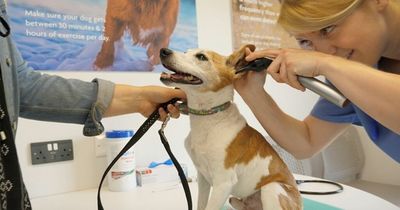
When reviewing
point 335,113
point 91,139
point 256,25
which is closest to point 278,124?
point 335,113

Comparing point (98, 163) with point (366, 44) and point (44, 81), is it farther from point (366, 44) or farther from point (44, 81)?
point (366, 44)

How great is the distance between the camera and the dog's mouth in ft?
2.55

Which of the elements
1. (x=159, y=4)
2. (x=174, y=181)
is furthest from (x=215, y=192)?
(x=159, y=4)

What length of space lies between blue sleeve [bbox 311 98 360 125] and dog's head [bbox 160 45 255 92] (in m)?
0.28

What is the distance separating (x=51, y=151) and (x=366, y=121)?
3.37 ft

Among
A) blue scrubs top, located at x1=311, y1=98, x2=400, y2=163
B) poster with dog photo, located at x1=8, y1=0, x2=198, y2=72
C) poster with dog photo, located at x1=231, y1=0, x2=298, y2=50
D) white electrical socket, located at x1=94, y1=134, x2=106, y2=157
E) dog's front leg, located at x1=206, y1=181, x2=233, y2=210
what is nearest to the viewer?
dog's front leg, located at x1=206, y1=181, x2=233, y2=210

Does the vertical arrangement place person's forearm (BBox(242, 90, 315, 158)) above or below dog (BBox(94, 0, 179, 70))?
below

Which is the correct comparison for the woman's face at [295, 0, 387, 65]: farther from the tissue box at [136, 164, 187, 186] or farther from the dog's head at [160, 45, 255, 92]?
the tissue box at [136, 164, 187, 186]

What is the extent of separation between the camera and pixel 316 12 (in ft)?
2.19

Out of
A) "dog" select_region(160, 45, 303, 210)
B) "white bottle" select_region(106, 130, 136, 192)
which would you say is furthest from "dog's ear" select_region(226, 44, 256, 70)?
"white bottle" select_region(106, 130, 136, 192)

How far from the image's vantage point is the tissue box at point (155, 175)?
52.7 inches

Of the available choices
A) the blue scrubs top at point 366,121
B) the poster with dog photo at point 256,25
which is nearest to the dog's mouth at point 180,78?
the blue scrubs top at point 366,121

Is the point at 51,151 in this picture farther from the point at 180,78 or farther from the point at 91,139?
the point at 180,78

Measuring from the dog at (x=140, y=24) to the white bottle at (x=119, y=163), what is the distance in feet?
0.92
